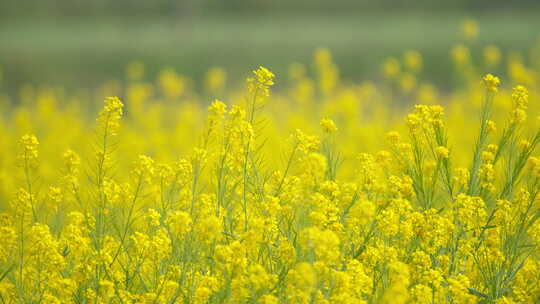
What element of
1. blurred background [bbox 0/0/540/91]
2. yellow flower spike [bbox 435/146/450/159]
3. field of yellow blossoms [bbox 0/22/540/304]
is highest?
blurred background [bbox 0/0/540/91]

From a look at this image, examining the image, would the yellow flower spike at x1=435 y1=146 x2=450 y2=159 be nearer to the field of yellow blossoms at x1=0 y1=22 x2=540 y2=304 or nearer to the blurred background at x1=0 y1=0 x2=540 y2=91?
the field of yellow blossoms at x1=0 y1=22 x2=540 y2=304

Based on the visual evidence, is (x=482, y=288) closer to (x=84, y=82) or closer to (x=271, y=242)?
(x=271, y=242)

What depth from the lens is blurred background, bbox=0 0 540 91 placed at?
50.1 ft

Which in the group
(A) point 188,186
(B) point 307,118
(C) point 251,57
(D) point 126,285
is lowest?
(D) point 126,285

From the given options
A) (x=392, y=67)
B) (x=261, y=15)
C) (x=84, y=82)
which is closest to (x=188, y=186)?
(x=392, y=67)

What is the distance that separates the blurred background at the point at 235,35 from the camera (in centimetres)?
1527

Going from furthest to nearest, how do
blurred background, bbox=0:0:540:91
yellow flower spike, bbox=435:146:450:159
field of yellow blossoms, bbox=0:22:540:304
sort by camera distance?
blurred background, bbox=0:0:540:91 → yellow flower spike, bbox=435:146:450:159 → field of yellow blossoms, bbox=0:22:540:304

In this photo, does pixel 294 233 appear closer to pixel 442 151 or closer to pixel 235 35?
pixel 442 151

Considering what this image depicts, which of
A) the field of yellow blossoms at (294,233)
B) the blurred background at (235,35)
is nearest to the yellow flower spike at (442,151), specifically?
the field of yellow blossoms at (294,233)

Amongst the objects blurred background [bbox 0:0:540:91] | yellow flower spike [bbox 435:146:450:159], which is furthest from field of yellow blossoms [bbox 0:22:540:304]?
blurred background [bbox 0:0:540:91]

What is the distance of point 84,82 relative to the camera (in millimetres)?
14820

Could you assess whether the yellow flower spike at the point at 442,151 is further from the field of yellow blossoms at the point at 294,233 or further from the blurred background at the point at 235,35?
the blurred background at the point at 235,35

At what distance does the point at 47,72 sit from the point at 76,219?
1270cm

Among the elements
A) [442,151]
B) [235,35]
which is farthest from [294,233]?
[235,35]
